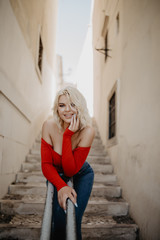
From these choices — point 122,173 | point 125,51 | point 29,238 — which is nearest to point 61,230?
point 29,238

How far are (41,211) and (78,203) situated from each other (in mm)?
1754

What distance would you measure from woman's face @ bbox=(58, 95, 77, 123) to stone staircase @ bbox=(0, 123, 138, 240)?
1.68m

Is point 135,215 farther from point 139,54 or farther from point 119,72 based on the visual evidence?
point 119,72

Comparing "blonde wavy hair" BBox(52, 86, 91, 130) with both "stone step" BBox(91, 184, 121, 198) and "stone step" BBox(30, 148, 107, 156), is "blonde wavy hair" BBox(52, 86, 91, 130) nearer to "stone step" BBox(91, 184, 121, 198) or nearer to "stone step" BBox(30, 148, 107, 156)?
"stone step" BBox(91, 184, 121, 198)

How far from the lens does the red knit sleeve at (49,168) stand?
130 centimetres

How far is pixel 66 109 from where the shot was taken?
1.61 metres

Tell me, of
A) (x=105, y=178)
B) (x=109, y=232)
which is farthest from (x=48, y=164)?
(x=105, y=178)

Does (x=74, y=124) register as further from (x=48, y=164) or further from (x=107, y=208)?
(x=107, y=208)

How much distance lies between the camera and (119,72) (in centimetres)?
451

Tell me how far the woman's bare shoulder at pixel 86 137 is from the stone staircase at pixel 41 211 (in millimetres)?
1542

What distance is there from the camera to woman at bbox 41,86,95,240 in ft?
4.97

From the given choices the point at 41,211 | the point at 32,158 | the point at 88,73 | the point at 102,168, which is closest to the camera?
the point at 41,211

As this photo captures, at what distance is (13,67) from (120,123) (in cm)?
233

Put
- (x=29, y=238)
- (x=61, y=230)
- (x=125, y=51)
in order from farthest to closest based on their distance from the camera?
(x=125, y=51) < (x=29, y=238) < (x=61, y=230)
